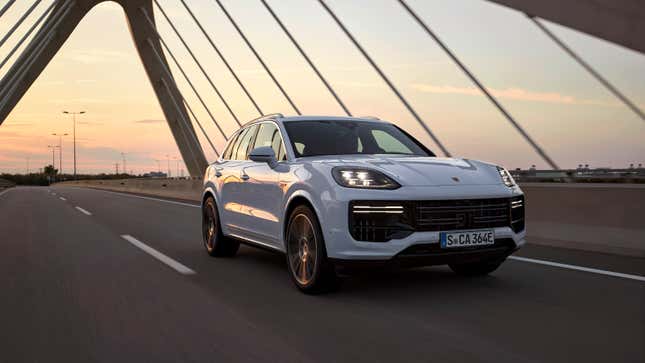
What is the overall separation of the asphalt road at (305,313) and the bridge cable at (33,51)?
14329 millimetres

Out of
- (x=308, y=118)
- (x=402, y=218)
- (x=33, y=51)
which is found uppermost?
(x=33, y=51)

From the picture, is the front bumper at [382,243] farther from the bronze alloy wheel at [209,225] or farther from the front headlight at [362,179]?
the bronze alloy wheel at [209,225]

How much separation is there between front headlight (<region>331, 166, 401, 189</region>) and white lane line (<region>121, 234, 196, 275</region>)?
2294 millimetres

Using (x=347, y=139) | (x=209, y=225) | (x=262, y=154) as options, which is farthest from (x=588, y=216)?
(x=209, y=225)

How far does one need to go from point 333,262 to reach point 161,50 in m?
21.3

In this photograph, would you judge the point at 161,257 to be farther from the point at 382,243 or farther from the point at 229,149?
the point at 382,243

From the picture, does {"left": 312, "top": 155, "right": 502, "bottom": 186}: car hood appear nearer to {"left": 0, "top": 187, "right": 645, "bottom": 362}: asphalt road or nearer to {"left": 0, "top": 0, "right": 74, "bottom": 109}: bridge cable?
{"left": 0, "top": 187, "right": 645, "bottom": 362}: asphalt road

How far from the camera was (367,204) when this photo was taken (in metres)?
5.18

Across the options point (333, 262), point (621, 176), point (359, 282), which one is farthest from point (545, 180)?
point (333, 262)

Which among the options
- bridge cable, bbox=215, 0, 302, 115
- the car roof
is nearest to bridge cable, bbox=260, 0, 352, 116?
bridge cable, bbox=215, 0, 302, 115

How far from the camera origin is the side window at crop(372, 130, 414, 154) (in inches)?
269

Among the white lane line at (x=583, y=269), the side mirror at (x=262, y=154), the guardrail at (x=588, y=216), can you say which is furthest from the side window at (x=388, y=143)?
the guardrail at (x=588, y=216)

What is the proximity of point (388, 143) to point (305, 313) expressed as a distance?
8.47 feet

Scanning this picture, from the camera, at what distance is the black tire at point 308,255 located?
5449mm
